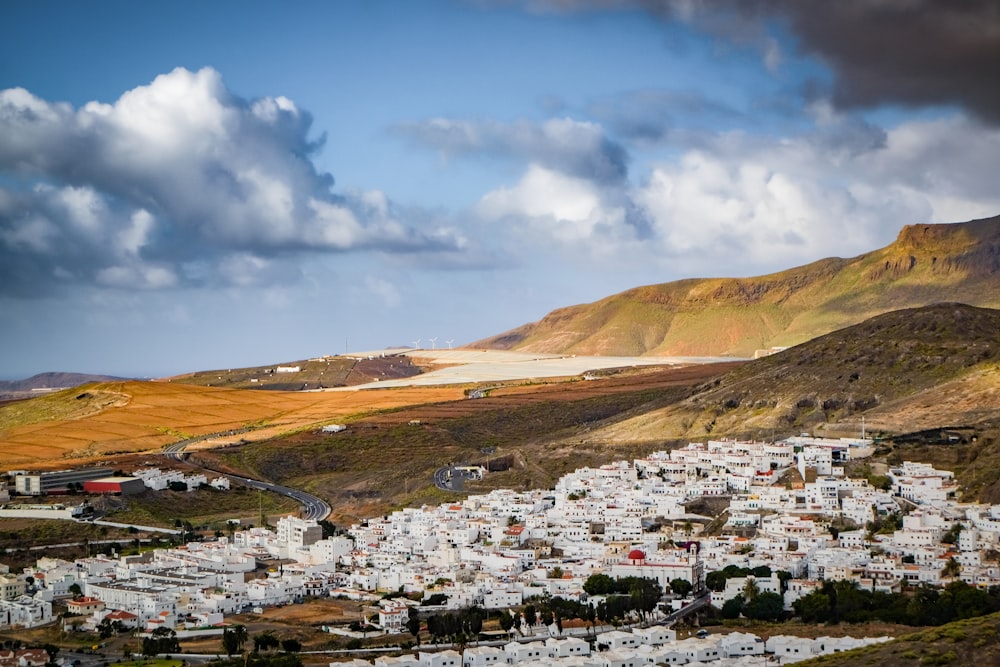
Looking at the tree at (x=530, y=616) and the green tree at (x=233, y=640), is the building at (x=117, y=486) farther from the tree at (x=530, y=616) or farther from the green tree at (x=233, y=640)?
the tree at (x=530, y=616)

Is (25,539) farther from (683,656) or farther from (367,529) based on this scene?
(683,656)

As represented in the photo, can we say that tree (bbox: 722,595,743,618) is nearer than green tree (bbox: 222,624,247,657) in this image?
No

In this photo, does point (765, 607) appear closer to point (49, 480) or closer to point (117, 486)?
point (117, 486)

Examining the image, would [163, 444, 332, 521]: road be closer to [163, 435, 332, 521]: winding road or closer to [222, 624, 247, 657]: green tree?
[163, 435, 332, 521]: winding road

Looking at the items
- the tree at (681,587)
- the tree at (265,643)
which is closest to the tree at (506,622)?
the tree at (681,587)

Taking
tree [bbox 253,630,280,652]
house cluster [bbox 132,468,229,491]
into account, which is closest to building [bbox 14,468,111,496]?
house cluster [bbox 132,468,229,491]

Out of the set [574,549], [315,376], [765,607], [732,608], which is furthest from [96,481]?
[315,376]
